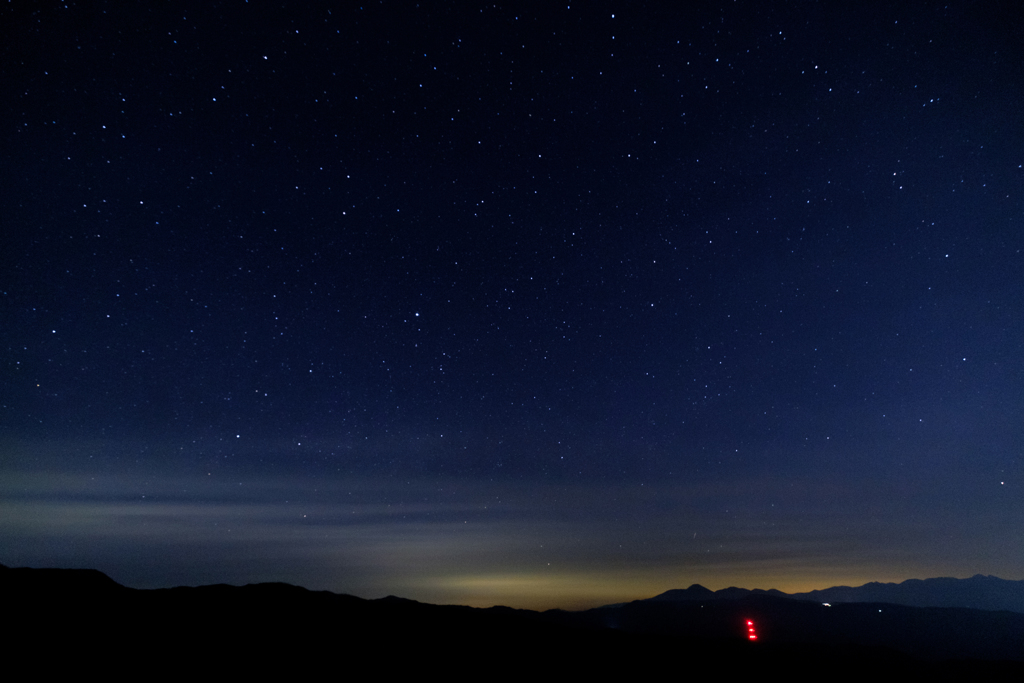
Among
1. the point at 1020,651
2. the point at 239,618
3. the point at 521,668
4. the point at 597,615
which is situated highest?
the point at 239,618

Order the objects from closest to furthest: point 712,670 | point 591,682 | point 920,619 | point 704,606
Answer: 1. point 591,682
2. point 712,670
3. point 704,606
4. point 920,619

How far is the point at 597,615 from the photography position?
4966 inches

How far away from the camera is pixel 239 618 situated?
28734 millimetres

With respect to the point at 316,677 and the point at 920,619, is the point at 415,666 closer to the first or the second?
the point at 316,677

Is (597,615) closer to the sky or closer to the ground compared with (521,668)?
closer to the ground

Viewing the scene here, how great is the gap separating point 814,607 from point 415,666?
479ft

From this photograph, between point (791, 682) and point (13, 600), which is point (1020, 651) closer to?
point (791, 682)

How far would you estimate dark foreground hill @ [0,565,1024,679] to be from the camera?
21359mm

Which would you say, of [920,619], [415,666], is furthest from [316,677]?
[920,619]

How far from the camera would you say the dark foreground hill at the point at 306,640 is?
2136 cm

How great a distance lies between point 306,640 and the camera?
2678cm

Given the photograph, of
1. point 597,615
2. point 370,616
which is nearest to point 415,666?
point 370,616

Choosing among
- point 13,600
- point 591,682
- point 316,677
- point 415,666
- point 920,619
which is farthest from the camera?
point 920,619

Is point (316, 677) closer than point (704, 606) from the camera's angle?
Yes
